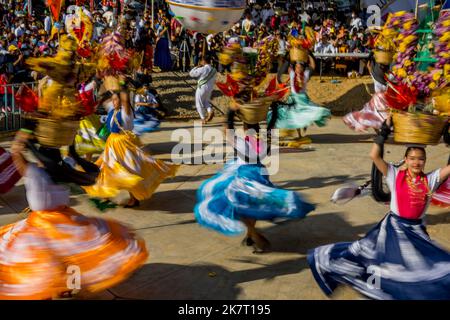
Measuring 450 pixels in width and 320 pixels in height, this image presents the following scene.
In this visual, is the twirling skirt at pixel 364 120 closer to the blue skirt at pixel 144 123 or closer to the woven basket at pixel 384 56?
the woven basket at pixel 384 56

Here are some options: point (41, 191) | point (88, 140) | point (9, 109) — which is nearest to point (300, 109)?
point (88, 140)

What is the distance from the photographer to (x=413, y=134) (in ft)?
15.8

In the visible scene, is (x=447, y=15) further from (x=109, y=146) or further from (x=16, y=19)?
(x=16, y=19)

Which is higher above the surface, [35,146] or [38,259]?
[35,146]

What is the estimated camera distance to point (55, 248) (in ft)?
15.3

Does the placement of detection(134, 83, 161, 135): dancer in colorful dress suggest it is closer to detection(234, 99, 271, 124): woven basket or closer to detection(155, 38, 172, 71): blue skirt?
detection(234, 99, 271, 124): woven basket

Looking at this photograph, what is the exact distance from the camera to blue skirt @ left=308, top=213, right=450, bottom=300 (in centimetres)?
Answer: 471

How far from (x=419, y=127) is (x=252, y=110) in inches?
88.8

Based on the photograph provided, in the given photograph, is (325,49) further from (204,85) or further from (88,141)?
(88,141)

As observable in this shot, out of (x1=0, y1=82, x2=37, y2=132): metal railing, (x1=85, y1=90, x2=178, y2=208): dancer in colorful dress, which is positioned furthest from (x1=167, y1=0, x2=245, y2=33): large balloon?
(x1=85, y1=90, x2=178, y2=208): dancer in colorful dress

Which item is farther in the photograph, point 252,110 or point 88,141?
point 88,141

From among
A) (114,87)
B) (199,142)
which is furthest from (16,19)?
(114,87)
